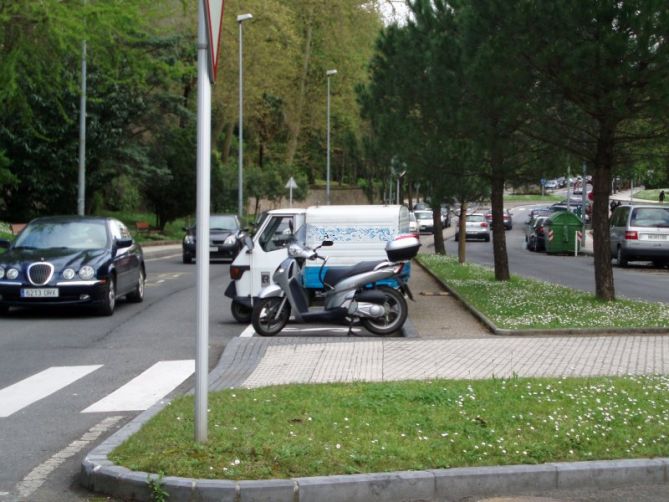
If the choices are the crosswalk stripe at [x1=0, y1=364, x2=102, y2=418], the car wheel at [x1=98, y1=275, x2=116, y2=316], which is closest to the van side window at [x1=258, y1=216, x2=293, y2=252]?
the car wheel at [x1=98, y1=275, x2=116, y2=316]

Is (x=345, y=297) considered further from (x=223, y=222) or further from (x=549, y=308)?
(x=223, y=222)

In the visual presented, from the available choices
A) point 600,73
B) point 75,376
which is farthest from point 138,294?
point 600,73

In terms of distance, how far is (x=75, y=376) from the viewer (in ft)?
35.8

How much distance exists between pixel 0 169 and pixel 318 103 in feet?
112

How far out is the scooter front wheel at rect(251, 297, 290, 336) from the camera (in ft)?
45.0

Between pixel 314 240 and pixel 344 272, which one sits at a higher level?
pixel 314 240

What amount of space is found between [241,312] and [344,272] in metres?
2.78

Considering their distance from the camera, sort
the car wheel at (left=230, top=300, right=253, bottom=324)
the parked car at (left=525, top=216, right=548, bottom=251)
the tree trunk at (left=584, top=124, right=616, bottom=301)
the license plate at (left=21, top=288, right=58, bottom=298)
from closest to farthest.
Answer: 1. the license plate at (left=21, top=288, right=58, bottom=298)
2. the car wheel at (left=230, top=300, right=253, bottom=324)
3. the tree trunk at (left=584, top=124, right=616, bottom=301)
4. the parked car at (left=525, top=216, right=548, bottom=251)

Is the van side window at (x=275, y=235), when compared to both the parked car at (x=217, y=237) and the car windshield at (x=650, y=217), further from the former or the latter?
the car windshield at (x=650, y=217)

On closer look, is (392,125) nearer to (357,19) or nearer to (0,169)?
(0,169)

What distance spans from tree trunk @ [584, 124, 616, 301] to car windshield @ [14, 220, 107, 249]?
785cm

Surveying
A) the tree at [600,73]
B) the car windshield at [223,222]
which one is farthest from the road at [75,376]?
the car windshield at [223,222]

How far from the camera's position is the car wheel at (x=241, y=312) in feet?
52.1

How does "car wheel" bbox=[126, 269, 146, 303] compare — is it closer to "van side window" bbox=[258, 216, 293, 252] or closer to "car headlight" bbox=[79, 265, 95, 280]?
"car headlight" bbox=[79, 265, 95, 280]
